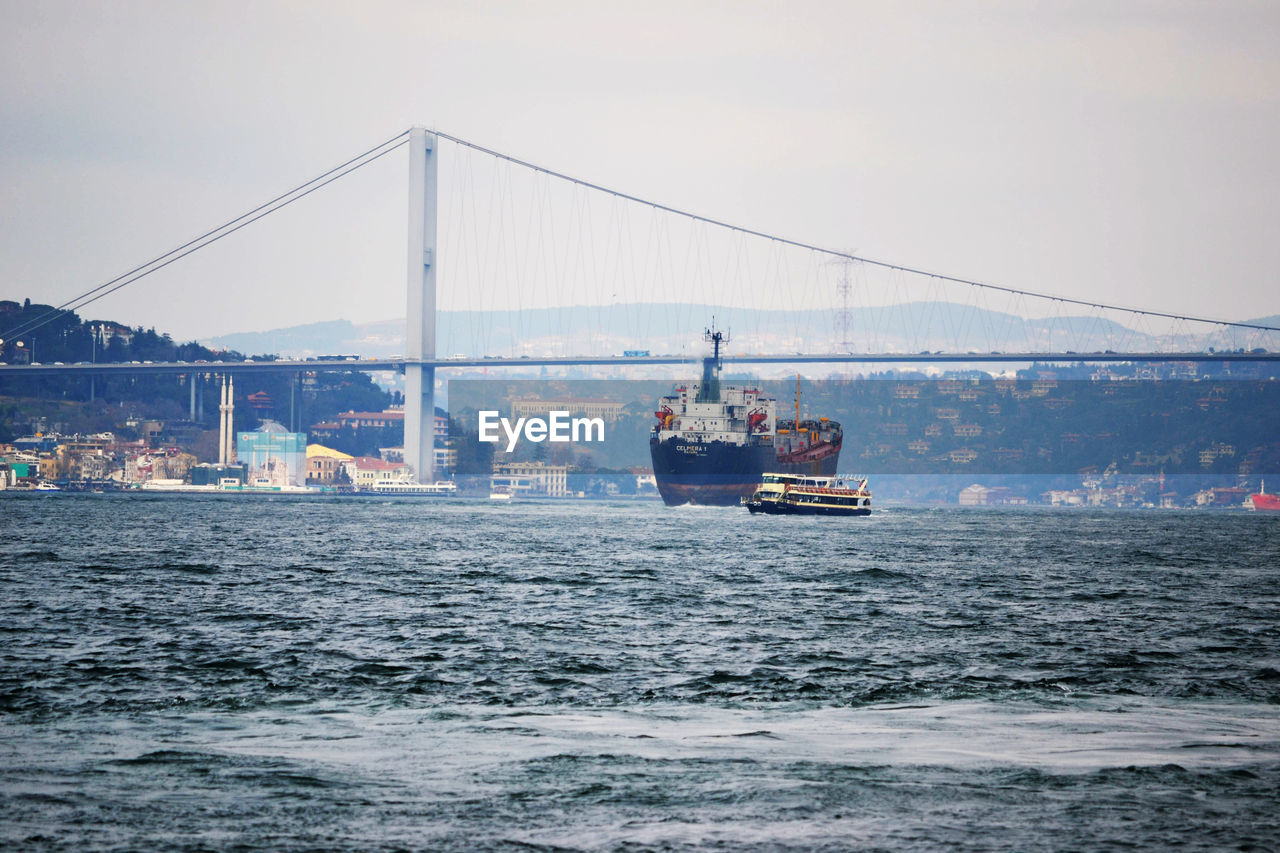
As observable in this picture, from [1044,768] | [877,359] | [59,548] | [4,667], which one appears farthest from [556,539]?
[877,359]

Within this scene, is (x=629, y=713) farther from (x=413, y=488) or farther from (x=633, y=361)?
(x=413, y=488)

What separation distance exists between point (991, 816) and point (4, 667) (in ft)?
33.2

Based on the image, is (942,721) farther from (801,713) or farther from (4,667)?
(4,667)

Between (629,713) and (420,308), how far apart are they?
294ft

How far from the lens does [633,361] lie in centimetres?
9350

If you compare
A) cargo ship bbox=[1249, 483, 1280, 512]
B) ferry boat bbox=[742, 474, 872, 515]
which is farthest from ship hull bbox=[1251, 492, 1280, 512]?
ferry boat bbox=[742, 474, 872, 515]

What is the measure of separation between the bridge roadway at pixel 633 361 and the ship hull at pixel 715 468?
37.8 feet

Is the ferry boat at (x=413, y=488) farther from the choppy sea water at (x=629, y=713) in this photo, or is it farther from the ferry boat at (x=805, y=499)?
the choppy sea water at (x=629, y=713)

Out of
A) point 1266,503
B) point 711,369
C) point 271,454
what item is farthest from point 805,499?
point 271,454

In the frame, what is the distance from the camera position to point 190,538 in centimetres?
4594

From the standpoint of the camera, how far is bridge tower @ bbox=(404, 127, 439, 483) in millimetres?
97938

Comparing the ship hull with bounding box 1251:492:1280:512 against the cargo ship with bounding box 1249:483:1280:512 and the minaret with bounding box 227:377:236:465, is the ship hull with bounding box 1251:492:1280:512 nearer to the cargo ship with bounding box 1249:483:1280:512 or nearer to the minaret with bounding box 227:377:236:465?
the cargo ship with bounding box 1249:483:1280:512

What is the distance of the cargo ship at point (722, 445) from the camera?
3214 inches

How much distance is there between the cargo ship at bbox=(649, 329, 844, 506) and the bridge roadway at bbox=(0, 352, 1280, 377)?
209 inches
